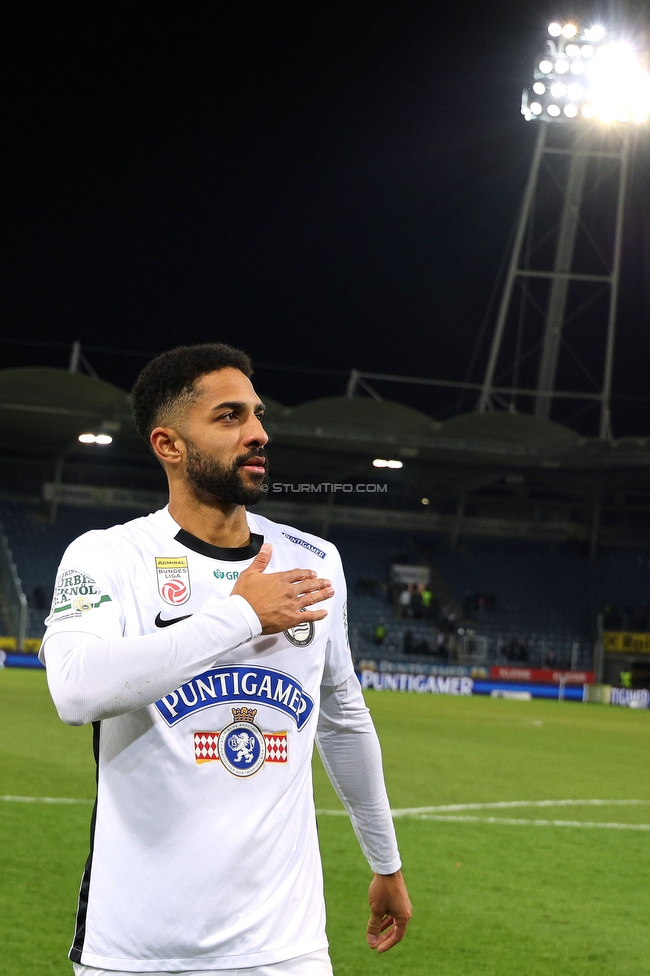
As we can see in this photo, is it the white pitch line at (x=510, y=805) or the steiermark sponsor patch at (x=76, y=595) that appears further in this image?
the white pitch line at (x=510, y=805)

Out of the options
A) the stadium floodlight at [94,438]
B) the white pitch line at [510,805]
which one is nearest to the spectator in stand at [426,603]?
the stadium floodlight at [94,438]

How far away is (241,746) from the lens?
257 cm

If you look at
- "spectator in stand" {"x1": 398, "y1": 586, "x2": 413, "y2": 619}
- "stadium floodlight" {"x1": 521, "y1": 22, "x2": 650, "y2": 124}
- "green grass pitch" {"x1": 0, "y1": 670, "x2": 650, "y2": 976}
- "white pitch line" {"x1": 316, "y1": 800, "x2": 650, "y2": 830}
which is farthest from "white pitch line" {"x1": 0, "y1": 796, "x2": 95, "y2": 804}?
"spectator in stand" {"x1": 398, "y1": 586, "x2": 413, "y2": 619}

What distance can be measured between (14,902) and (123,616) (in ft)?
13.0

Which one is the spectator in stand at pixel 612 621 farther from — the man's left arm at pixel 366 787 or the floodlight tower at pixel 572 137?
the man's left arm at pixel 366 787

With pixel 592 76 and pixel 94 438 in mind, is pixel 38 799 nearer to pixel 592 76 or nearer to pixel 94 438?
pixel 592 76

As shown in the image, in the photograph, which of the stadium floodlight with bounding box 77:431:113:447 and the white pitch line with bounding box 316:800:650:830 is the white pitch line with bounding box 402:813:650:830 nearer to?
the white pitch line with bounding box 316:800:650:830

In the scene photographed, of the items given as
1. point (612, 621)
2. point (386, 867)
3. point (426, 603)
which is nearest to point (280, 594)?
point (386, 867)

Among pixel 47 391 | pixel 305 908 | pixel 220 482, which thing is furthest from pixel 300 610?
pixel 47 391

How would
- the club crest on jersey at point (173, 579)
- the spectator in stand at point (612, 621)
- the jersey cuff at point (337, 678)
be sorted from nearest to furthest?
the club crest on jersey at point (173, 579) < the jersey cuff at point (337, 678) < the spectator in stand at point (612, 621)

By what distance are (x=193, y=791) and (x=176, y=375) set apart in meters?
1.04

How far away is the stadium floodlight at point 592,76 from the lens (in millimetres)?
30625

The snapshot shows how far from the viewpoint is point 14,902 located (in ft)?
19.3

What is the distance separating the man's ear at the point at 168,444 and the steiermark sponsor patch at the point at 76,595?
0.42 m
